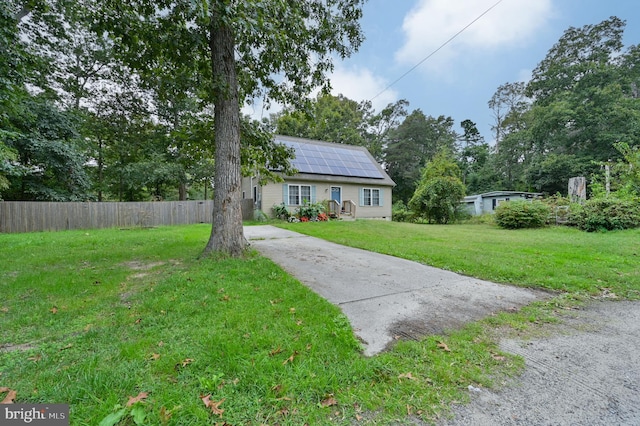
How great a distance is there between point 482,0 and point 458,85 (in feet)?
21.5

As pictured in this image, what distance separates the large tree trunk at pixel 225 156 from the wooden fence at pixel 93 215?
33.1 feet

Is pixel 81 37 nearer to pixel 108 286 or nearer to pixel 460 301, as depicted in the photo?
pixel 108 286

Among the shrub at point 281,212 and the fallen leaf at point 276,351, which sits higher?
the shrub at point 281,212

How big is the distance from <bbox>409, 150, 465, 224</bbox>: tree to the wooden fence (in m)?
13.1

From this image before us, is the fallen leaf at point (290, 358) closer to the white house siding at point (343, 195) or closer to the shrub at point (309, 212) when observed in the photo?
the shrub at point (309, 212)

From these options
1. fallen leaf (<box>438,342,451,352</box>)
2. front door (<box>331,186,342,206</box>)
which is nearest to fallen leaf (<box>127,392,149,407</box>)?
fallen leaf (<box>438,342,451,352</box>)

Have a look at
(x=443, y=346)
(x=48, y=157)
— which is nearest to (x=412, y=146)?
(x=48, y=157)

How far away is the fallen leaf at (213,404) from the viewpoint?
1521mm

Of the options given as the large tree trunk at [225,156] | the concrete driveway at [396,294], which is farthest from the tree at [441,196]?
the large tree trunk at [225,156]

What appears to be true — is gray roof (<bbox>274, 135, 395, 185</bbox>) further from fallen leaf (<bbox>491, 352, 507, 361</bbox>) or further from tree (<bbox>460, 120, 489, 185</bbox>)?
tree (<bbox>460, 120, 489, 185</bbox>)

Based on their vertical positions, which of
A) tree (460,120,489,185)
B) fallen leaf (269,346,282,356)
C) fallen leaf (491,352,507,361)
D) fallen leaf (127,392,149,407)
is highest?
tree (460,120,489,185)

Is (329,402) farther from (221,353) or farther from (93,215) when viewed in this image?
(93,215)

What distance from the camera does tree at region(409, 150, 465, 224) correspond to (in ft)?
53.4

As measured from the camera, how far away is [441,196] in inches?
648
